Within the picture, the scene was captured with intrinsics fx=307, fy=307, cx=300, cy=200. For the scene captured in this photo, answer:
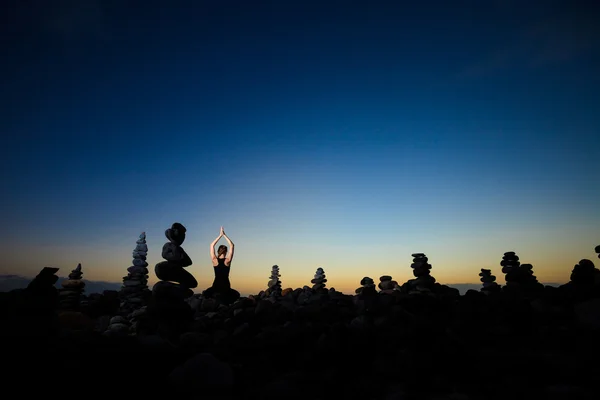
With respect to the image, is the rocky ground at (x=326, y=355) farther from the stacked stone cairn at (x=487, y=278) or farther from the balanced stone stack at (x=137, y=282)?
the stacked stone cairn at (x=487, y=278)

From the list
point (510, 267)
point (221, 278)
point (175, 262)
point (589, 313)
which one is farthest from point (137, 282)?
point (510, 267)

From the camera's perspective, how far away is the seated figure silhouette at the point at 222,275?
2248 cm

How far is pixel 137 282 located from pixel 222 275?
629cm

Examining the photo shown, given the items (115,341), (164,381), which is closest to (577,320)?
(164,381)

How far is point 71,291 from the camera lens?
64.5 feet

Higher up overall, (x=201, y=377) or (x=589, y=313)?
(x=589, y=313)

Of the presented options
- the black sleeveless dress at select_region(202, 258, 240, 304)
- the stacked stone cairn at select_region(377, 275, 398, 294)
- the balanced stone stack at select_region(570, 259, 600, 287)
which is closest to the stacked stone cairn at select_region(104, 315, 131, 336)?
the black sleeveless dress at select_region(202, 258, 240, 304)

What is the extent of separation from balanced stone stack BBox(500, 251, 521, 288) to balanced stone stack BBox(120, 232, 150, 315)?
2759cm

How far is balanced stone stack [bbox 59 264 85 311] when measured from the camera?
1934 cm

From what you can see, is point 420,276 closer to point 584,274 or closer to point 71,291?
point 584,274

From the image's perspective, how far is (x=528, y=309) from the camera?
1205cm

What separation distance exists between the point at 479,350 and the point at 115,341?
9.65 metres

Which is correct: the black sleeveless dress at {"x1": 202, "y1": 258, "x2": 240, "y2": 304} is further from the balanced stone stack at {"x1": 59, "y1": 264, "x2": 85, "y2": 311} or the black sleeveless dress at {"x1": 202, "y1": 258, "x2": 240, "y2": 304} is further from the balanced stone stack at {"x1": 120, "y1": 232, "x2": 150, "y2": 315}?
the balanced stone stack at {"x1": 59, "y1": 264, "x2": 85, "y2": 311}

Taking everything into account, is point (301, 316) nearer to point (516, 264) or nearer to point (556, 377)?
point (556, 377)
